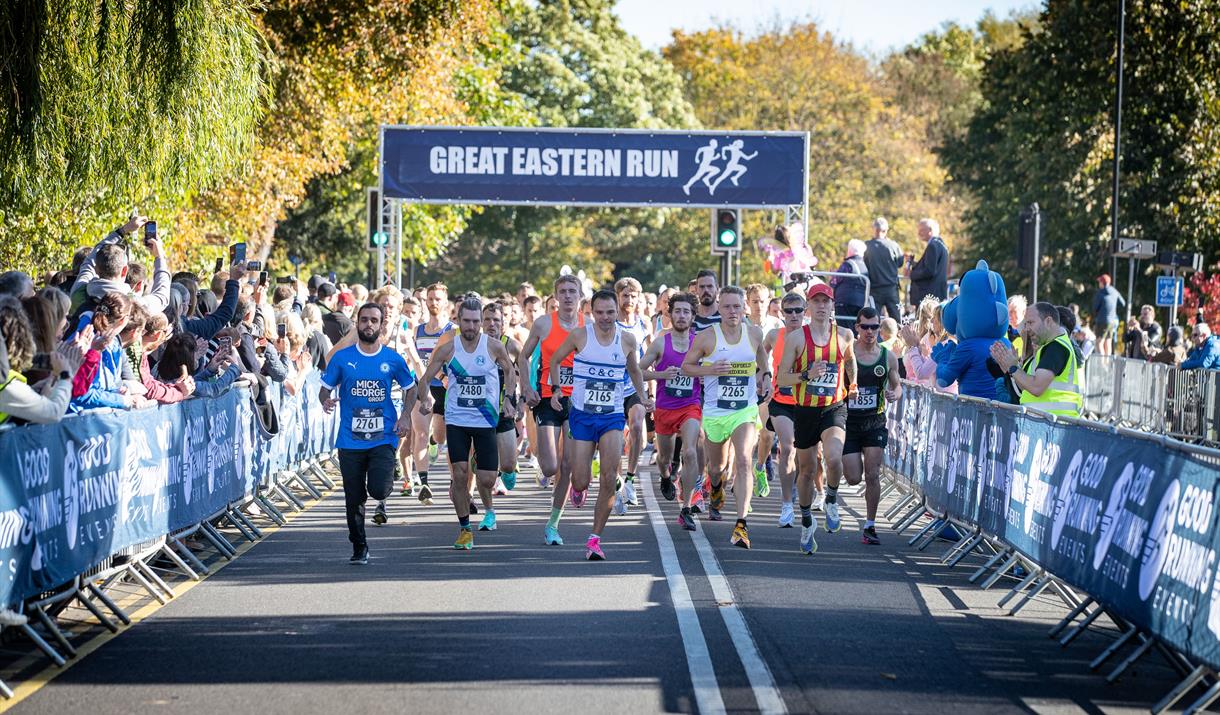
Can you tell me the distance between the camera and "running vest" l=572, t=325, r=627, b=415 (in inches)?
526

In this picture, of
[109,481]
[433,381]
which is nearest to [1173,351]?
[433,381]

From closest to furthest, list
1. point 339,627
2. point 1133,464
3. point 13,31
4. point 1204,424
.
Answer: point 1133,464, point 339,627, point 13,31, point 1204,424

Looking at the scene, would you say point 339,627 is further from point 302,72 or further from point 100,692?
point 302,72

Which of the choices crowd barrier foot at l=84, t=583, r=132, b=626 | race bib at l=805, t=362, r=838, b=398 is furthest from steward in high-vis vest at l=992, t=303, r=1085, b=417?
crowd barrier foot at l=84, t=583, r=132, b=626

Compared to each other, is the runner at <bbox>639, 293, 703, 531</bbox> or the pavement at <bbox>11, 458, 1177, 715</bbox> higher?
the runner at <bbox>639, 293, 703, 531</bbox>

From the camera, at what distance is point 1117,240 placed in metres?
33.9

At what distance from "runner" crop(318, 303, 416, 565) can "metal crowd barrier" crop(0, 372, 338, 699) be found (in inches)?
40.4

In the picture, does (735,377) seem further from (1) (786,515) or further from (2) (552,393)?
(1) (786,515)

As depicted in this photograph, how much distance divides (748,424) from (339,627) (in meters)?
5.09

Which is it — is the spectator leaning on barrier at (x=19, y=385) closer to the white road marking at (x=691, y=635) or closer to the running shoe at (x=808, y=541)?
the white road marking at (x=691, y=635)

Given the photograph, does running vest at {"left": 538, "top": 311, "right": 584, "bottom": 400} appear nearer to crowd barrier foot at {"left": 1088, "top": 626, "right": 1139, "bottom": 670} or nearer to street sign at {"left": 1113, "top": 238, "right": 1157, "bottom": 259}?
crowd barrier foot at {"left": 1088, "top": 626, "right": 1139, "bottom": 670}

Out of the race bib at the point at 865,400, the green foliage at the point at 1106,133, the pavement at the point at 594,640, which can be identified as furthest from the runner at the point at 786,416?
the green foliage at the point at 1106,133

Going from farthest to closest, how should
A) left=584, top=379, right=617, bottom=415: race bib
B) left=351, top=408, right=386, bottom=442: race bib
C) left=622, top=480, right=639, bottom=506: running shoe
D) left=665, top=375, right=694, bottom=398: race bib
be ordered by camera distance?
left=622, top=480, right=639, bottom=506: running shoe, left=665, top=375, right=694, bottom=398: race bib, left=584, top=379, right=617, bottom=415: race bib, left=351, top=408, right=386, bottom=442: race bib

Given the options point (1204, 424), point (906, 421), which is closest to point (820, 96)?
point (1204, 424)
